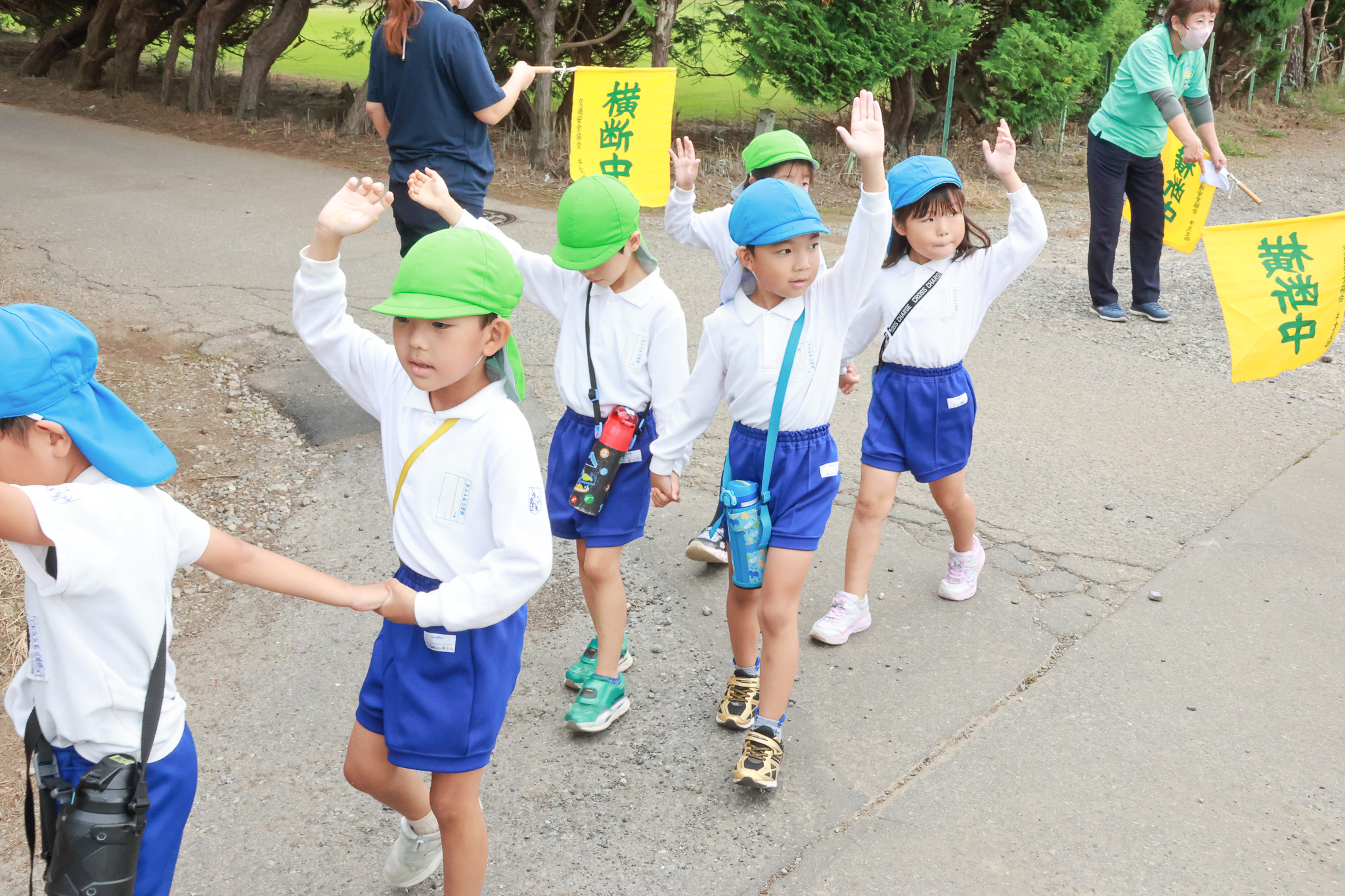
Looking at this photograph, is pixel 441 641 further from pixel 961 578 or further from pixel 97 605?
pixel 961 578

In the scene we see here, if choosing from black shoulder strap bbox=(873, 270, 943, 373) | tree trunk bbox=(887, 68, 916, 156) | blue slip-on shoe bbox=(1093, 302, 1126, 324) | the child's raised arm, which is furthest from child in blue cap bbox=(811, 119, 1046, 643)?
tree trunk bbox=(887, 68, 916, 156)

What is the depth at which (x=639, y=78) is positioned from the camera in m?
6.20

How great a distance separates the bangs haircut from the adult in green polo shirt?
3.69 metres

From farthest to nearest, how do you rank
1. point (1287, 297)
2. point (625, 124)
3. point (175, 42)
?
point (175, 42) < point (625, 124) < point (1287, 297)

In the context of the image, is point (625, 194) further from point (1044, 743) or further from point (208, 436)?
point (208, 436)

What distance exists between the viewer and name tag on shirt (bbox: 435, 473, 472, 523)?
2.33 m

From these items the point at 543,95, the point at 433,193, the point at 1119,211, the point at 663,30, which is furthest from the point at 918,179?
the point at 543,95

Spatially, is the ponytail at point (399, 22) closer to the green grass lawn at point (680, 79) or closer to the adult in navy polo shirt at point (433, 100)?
the adult in navy polo shirt at point (433, 100)

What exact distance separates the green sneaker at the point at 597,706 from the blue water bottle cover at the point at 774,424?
0.69 m

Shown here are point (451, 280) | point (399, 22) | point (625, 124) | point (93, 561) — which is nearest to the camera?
point (93, 561)

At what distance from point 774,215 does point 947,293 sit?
1.03 m

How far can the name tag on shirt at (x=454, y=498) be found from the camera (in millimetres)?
2330

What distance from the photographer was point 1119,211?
7230 mm

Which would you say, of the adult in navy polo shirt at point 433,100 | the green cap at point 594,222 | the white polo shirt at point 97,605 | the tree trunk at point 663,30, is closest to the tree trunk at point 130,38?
the tree trunk at point 663,30
